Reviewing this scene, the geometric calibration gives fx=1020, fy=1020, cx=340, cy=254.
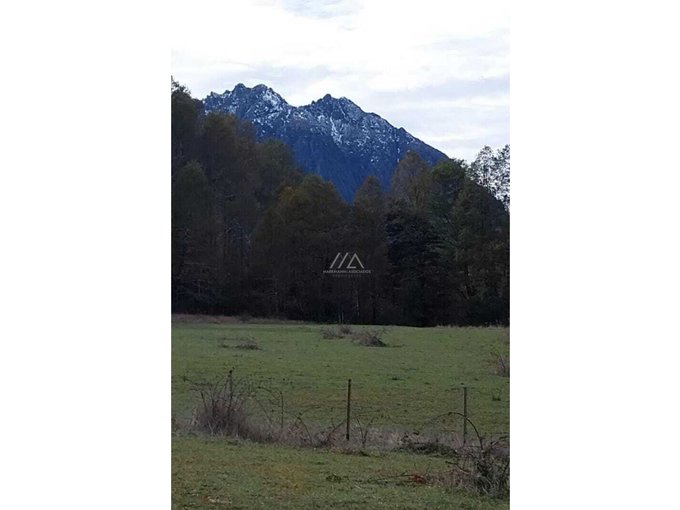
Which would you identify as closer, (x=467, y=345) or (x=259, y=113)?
(x=467, y=345)

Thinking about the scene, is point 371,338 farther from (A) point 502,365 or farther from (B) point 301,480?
(B) point 301,480

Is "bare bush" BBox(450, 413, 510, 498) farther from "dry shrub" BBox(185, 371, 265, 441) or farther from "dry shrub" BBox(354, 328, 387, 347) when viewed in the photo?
"dry shrub" BBox(185, 371, 265, 441)

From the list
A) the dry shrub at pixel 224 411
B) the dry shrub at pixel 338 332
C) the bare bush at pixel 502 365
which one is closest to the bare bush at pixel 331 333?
the dry shrub at pixel 338 332

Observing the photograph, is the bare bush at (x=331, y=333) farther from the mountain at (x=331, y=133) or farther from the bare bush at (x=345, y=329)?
the mountain at (x=331, y=133)
